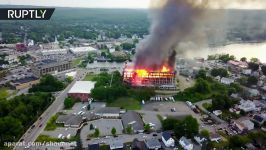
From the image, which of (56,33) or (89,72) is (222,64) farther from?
Answer: (56,33)

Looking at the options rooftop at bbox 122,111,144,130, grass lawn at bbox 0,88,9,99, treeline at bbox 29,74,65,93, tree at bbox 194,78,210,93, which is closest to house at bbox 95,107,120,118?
rooftop at bbox 122,111,144,130

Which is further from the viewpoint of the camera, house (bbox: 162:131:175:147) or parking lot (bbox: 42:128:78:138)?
parking lot (bbox: 42:128:78:138)

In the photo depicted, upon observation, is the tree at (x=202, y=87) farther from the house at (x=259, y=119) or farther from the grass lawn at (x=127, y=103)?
the house at (x=259, y=119)

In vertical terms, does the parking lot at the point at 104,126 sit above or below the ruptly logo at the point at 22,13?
below

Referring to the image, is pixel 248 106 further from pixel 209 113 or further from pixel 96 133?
pixel 96 133

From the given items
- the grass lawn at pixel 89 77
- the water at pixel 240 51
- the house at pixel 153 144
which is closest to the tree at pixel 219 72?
the water at pixel 240 51

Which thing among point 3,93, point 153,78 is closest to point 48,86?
point 3,93

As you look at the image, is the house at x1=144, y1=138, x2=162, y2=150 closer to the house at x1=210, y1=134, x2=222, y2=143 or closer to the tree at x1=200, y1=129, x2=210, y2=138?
the tree at x1=200, y1=129, x2=210, y2=138
